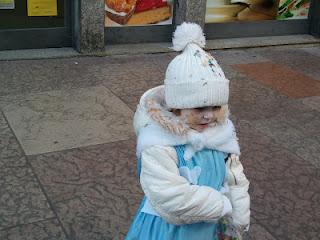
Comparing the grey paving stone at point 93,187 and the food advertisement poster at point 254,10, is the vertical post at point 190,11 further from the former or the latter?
the grey paving stone at point 93,187

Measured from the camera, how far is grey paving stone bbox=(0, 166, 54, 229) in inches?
136

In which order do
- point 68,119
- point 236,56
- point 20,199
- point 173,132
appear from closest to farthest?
1. point 173,132
2. point 20,199
3. point 68,119
4. point 236,56

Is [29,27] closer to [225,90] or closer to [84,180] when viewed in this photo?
[84,180]

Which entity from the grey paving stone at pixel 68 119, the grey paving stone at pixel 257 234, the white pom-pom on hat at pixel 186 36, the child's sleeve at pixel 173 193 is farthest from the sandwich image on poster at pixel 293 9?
the child's sleeve at pixel 173 193

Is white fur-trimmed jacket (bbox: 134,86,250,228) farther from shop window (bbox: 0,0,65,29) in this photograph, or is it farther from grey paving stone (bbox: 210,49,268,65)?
grey paving stone (bbox: 210,49,268,65)

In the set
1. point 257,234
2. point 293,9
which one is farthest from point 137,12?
point 257,234

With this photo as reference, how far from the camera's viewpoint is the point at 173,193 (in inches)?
79.4

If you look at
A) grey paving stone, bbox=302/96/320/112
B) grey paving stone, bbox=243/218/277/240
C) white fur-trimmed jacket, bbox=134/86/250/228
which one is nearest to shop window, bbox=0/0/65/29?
grey paving stone, bbox=302/96/320/112

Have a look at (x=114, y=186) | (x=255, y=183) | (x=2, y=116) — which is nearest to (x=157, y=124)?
(x=114, y=186)

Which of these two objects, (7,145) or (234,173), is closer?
(234,173)

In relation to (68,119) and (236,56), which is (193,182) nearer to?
(68,119)

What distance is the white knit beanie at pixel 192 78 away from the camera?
2.13 meters

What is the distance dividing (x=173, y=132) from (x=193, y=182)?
0.72 ft

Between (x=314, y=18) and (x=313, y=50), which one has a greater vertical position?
(x=314, y=18)
